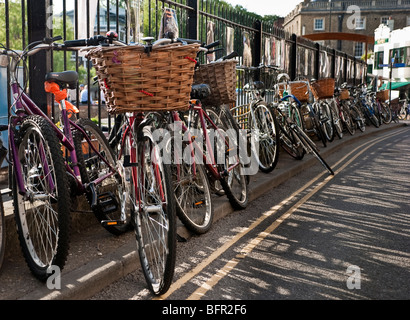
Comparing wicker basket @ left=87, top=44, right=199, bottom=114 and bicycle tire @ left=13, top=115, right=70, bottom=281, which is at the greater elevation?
wicker basket @ left=87, top=44, right=199, bottom=114

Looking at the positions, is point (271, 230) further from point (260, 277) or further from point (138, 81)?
point (138, 81)

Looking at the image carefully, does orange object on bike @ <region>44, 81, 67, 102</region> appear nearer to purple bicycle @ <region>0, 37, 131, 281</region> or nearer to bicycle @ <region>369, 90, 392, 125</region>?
purple bicycle @ <region>0, 37, 131, 281</region>

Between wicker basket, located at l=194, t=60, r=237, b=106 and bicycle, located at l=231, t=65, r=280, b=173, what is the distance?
2.17 metres

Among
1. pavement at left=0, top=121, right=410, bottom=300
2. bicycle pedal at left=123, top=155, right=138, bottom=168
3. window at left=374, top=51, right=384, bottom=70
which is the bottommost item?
pavement at left=0, top=121, right=410, bottom=300

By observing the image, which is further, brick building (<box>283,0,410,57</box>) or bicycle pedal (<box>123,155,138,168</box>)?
brick building (<box>283,0,410,57</box>)

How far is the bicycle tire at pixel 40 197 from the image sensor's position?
3.56m

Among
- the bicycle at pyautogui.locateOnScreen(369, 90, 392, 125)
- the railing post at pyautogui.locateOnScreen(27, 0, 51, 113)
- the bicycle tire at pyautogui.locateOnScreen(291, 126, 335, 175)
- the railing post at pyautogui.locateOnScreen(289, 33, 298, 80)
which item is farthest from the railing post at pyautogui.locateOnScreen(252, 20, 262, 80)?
the bicycle at pyautogui.locateOnScreen(369, 90, 392, 125)

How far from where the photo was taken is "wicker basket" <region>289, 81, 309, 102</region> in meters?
10.5

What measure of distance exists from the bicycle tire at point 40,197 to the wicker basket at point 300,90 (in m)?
7.05

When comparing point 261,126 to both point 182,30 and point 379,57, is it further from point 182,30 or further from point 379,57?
point 379,57

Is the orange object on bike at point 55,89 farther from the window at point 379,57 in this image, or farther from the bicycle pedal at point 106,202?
the window at point 379,57

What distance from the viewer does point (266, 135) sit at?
8.28 metres

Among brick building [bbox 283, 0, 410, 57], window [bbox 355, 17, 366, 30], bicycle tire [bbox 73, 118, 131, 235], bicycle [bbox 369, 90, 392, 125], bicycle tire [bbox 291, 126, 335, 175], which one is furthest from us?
window [bbox 355, 17, 366, 30]

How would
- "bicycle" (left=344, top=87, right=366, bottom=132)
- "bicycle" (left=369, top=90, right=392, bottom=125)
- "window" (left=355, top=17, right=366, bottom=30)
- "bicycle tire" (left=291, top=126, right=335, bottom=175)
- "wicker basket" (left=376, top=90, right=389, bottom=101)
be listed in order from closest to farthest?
"bicycle tire" (left=291, top=126, right=335, bottom=175) < "bicycle" (left=344, top=87, right=366, bottom=132) < "bicycle" (left=369, top=90, right=392, bottom=125) < "wicker basket" (left=376, top=90, right=389, bottom=101) < "window" (left=355, top=17, right=366, bottom=30)
